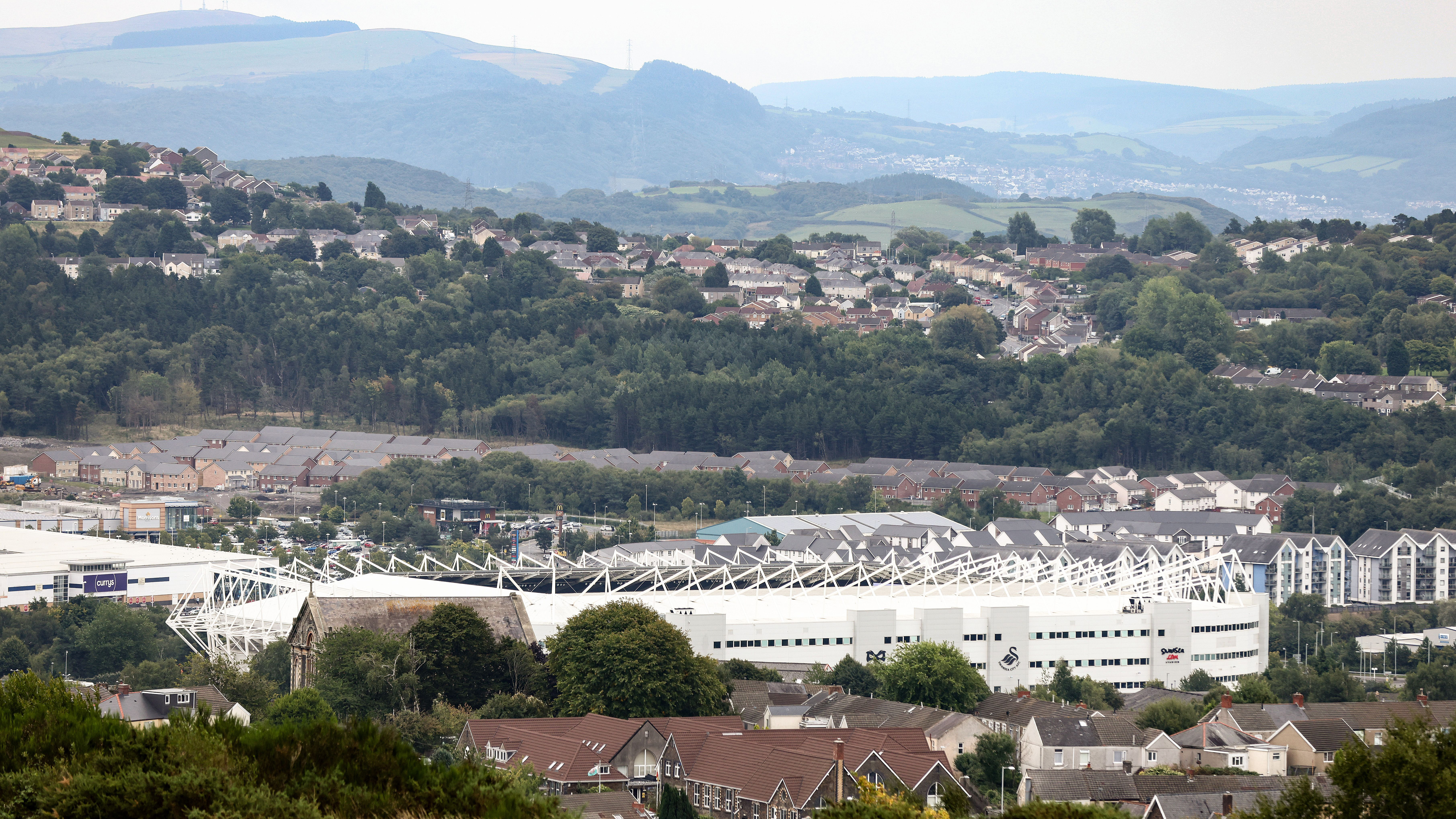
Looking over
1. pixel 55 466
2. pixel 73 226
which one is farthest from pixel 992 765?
pixel 73 226

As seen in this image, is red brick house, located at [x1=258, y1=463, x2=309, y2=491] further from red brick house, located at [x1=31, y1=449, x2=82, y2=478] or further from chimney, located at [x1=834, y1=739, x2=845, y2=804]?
chimney, located at [x1=834, y1=739, x2=845, y2=804]

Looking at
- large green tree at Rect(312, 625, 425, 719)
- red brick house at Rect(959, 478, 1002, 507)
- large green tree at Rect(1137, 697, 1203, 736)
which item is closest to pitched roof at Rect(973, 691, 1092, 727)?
large green tree at Rect(1137, 697, 1203, 736)

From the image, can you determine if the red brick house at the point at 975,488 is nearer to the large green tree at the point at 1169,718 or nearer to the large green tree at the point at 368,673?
the large green tree at the point at 1169,718

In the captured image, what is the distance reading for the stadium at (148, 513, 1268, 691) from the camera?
5491 centimetres

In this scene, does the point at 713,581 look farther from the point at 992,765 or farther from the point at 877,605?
the point at 992,765

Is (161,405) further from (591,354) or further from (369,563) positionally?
(369,563)

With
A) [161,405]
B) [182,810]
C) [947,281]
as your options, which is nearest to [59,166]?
[161,405]

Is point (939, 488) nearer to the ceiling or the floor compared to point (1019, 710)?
nearer to the floor

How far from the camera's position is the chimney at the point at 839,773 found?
28.8 m

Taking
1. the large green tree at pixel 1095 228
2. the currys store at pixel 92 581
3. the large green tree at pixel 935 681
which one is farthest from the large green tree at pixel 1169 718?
the large green tree at pixel 1095 228

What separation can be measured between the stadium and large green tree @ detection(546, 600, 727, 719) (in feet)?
27.9

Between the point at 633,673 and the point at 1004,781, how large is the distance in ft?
30.9

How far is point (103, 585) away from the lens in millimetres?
68875

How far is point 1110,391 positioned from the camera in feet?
374
